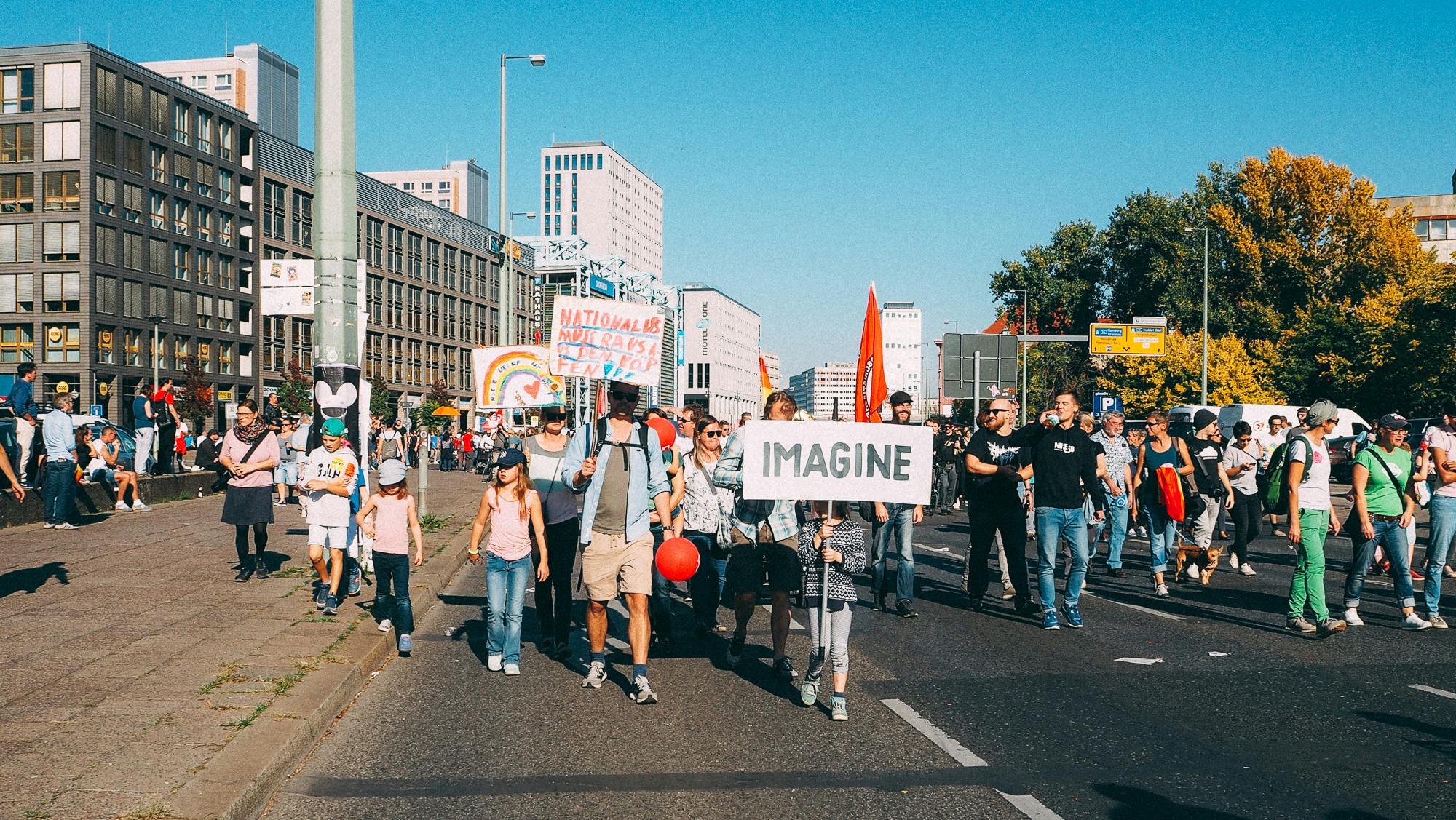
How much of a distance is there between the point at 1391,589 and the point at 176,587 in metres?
12.1

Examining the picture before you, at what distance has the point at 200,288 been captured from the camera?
69.8 m

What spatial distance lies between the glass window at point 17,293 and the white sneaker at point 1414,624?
66723mm

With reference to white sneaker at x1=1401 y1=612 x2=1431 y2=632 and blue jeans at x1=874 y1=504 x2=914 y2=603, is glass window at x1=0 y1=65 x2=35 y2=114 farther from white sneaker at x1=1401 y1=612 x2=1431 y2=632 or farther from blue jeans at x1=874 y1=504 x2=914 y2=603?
white sneaker at x1=1401 y1=612 x2=1431 y2=632

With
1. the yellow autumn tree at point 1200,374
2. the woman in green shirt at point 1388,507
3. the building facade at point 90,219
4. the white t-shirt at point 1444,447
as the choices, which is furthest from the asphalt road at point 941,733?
the building facade at point 90,219

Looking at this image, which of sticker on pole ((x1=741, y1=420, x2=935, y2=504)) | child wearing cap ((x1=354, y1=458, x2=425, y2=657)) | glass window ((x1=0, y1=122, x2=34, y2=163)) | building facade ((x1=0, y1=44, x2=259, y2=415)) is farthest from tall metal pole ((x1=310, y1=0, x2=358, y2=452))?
glass window ((x1=0, y1=122, x2=34, y2=163))

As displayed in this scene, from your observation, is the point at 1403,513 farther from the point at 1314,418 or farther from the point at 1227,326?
the point at 1227,326

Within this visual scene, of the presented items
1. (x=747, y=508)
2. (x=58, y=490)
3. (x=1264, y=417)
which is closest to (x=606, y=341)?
(x=747, y=508)

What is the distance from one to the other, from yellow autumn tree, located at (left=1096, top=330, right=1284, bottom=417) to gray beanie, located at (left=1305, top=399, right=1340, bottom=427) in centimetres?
4408

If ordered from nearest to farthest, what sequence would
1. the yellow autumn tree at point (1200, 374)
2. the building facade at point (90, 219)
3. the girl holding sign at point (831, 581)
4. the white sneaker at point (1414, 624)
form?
the girl holding sign at point (831, 581) < the white sneaker at point (1414, 624) < the yellow autumn tree at point (1200, 374) < the building facade at point (90, 219)

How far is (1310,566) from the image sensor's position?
32.0 ft

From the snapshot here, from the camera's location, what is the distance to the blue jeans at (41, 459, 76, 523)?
16.5m

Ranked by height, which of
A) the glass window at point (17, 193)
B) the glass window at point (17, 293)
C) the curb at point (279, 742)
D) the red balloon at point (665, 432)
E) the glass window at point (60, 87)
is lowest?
the curb at point (279, 742)

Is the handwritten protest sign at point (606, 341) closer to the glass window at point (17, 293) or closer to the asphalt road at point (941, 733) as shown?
the asphalt road at point (941, 733)

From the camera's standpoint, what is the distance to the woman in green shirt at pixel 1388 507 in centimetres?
1007
